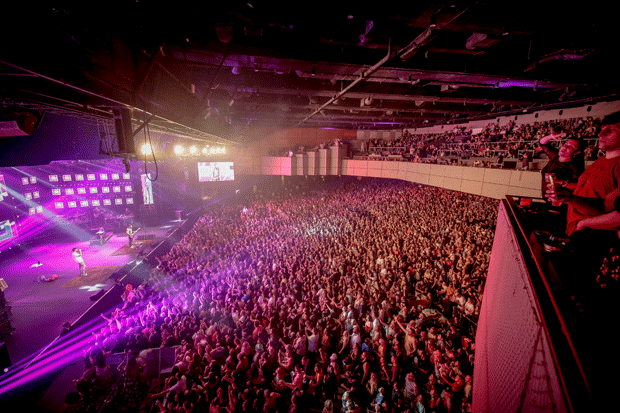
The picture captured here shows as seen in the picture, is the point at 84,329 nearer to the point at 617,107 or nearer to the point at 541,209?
the point at 541,209

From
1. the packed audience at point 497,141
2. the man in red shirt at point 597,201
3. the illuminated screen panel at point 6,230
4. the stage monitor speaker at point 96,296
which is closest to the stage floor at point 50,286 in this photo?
the stage monitor speaker at point 96,296

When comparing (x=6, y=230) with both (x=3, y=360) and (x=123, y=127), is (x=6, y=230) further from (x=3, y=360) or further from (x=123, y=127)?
(x=123, y=127)

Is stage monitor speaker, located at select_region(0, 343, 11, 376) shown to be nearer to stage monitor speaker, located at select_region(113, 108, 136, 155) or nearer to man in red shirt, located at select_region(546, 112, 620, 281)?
stage monitor speaker, located at select_region(113, 108, 136, 155)

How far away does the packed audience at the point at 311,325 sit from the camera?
400 cm

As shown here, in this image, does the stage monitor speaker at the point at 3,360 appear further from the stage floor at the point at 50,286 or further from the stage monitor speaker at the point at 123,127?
the stage monitor speaker at the point at 123,127

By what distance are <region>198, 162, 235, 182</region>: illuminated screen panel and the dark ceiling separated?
48.2ft

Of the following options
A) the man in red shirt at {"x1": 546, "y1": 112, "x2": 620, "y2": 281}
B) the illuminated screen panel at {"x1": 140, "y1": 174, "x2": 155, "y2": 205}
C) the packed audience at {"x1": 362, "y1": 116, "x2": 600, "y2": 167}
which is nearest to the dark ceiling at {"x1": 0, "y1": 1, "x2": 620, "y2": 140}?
the man in red shirt at {"x1": 546, "y1": 112, "x2": 620, "y2": 281}

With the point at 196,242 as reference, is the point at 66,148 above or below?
above

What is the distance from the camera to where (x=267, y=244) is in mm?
9320

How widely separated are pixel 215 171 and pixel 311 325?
17244mm

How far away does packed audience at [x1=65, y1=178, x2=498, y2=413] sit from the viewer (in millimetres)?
4000

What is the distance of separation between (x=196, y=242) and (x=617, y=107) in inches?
638

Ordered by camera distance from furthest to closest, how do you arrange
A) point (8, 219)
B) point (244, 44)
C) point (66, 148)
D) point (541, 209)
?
point (8, 219) → point (66, 148) → point (244, 44) → point (541, 209)

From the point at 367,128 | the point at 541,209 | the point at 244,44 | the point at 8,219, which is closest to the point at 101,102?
the point at 244,44
